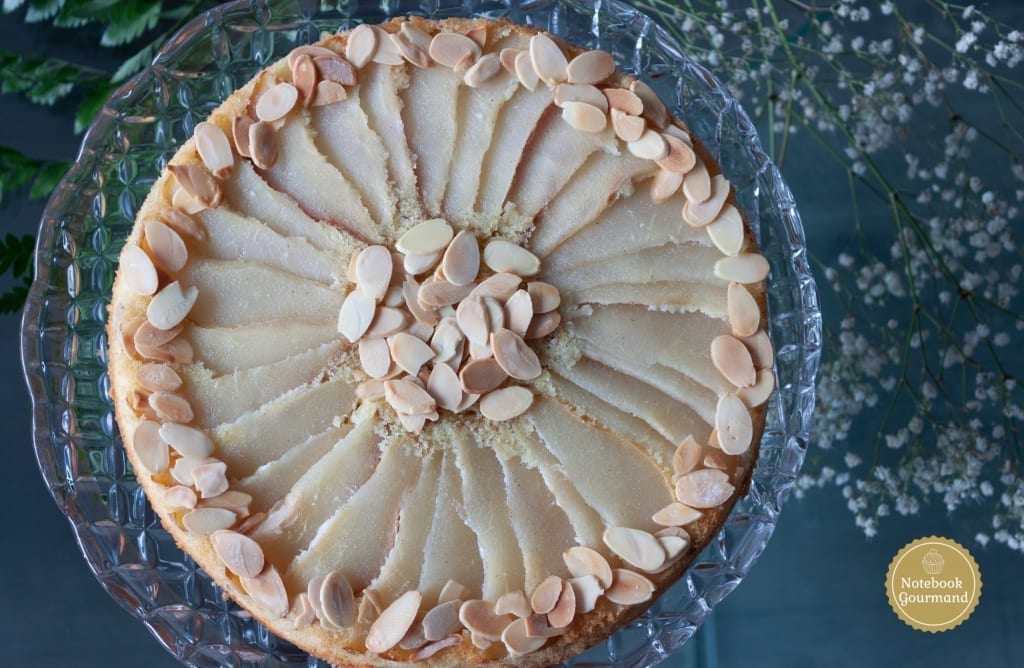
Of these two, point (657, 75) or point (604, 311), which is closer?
point (604, 311)

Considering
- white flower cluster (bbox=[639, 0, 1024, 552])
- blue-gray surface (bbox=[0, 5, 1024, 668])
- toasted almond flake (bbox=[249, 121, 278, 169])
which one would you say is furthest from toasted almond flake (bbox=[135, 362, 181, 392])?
white flower cluster (bbox=[639, 0, 1024, 552])

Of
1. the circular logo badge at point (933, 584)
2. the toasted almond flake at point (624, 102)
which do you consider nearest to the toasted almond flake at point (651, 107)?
the toasted almond flake at point (624, 102)

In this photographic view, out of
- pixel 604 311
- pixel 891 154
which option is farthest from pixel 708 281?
pixel 891 154

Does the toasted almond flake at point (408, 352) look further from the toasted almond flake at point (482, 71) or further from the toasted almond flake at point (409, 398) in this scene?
the toasted almond flake at point (482, 71)

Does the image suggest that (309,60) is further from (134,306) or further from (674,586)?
(674,586)

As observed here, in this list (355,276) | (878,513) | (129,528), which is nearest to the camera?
(355,276)

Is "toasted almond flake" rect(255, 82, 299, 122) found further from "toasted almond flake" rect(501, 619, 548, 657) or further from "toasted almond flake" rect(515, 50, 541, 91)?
"toasted almond flake" rect(501, 619, 548, 657)

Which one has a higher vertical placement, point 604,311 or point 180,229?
point 180,229
